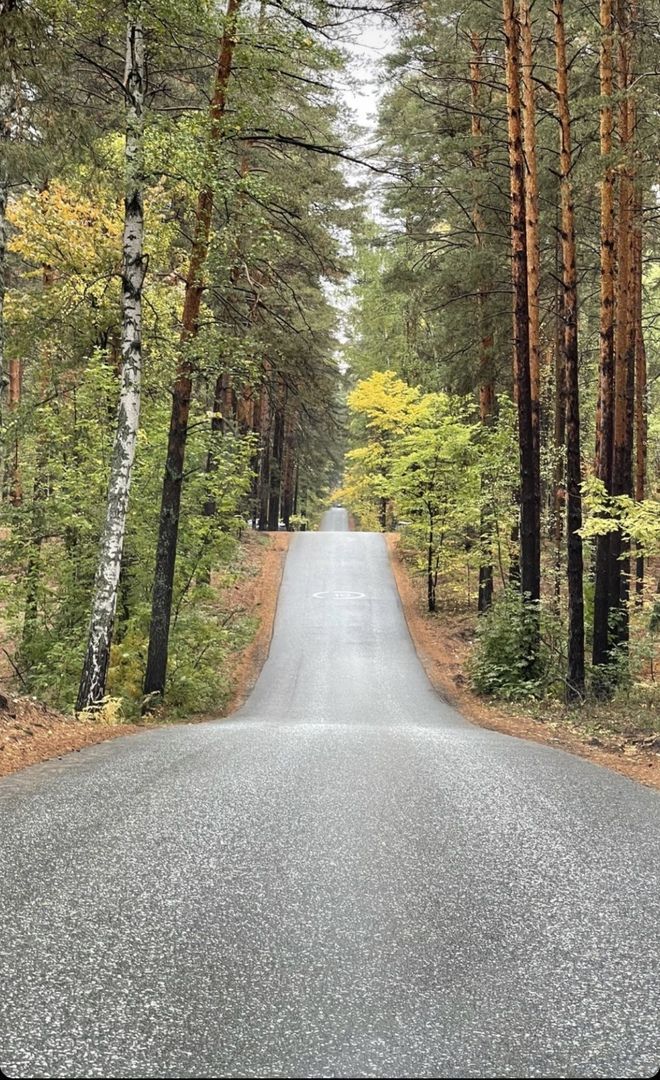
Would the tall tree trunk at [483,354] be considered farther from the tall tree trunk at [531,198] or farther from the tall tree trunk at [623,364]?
the tall tree trunk at [623,364]

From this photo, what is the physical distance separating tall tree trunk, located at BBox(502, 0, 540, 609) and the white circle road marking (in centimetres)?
898

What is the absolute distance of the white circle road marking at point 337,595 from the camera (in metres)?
21.5

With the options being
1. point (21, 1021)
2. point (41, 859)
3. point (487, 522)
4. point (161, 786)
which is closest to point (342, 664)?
point (487, 522)

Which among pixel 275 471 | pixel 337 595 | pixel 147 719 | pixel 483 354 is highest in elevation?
pixel 483 354

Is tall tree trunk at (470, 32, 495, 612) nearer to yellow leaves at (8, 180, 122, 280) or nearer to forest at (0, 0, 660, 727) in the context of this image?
forest at (0, 0, 660, 727)

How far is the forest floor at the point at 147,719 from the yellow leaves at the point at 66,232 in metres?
8.13

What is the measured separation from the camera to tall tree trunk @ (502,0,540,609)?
12023 mm

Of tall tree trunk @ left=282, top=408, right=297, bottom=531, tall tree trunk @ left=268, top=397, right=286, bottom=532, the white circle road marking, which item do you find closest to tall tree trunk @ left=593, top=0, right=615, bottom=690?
the white circle road marking

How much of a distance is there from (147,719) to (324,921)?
842 centimetres

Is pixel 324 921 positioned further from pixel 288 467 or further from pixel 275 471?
pixel 288 467

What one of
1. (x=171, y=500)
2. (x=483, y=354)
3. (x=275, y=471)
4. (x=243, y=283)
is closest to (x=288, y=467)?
(x=275, y=471)

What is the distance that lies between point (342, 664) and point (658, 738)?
27.4ft

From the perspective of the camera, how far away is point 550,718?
10898 mm

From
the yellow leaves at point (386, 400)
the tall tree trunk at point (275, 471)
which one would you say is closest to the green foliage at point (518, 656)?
the yellow leaves at point (386, 400)
